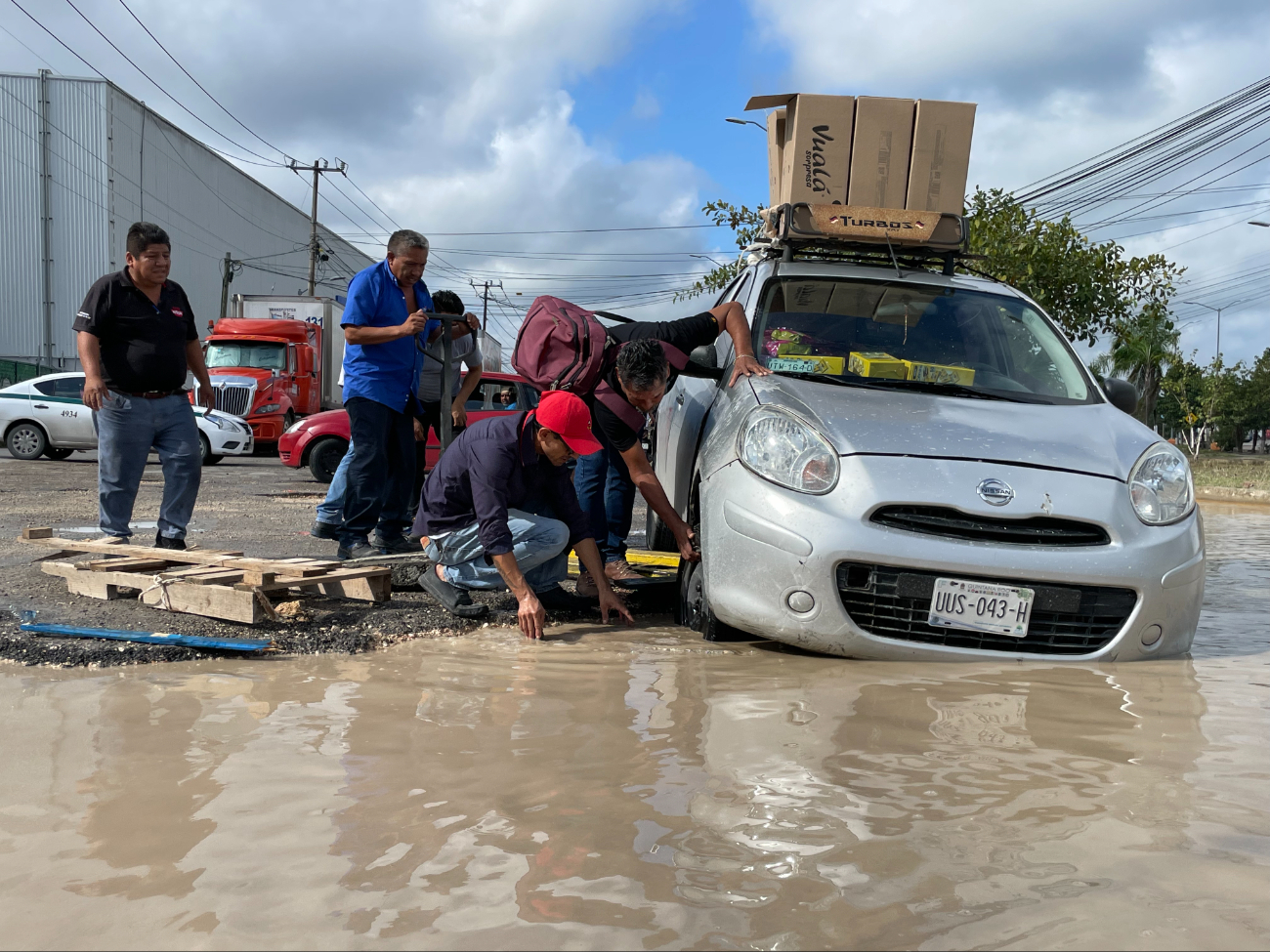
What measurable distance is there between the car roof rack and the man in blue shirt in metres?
1.78

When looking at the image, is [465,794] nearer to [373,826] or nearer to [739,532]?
[373,826]

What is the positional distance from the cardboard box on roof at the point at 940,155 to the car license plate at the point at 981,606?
272 cm

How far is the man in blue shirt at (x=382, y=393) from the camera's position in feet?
17.6

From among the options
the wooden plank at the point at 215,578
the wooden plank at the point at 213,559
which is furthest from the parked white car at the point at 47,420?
the wooden plank at the point at 215,578

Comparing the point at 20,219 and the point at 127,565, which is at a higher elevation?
the point at 20,219

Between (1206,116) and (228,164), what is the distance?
1674 inches

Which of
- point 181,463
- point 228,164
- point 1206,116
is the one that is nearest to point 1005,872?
point 181,463

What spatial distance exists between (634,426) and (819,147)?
6.10 ft

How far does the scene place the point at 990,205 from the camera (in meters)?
16.5

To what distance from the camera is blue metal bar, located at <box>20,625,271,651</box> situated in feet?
12.2

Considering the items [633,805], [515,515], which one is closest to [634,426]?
[515,515]

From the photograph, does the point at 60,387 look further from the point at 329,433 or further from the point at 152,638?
the point at 152,638

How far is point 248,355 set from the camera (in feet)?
67.4

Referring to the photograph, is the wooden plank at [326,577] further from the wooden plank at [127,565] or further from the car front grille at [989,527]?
the car front grille at [989,527]
